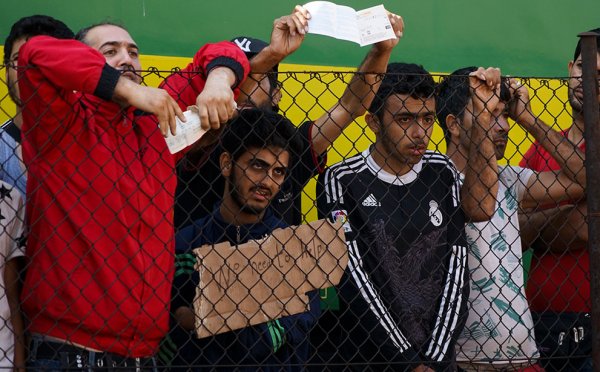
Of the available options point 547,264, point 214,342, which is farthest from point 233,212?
point 547,264

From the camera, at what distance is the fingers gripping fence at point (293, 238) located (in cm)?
344

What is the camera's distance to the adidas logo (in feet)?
13.5

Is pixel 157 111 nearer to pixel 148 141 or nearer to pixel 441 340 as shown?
pixel 148 141

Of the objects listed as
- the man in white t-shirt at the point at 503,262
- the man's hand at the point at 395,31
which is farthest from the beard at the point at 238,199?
the man in white t-shirt at the point at 503,262

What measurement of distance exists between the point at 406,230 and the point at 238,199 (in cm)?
67

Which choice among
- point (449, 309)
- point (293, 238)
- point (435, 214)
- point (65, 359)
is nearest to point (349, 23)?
point (293, 238)

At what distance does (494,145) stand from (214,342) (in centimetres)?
151

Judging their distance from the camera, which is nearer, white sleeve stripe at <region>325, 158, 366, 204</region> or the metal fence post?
the metal fence post

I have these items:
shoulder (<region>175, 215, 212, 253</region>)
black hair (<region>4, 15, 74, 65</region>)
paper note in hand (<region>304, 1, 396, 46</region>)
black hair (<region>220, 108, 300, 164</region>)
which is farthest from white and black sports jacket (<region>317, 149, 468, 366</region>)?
black hair (<region>4, 15, 74, 65</region>)

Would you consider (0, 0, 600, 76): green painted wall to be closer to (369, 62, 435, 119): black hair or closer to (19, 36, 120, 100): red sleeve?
(369, 62, 435, 119): black hair

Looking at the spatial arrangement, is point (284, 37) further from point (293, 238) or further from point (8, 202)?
point (8, 202)

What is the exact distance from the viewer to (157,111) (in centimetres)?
337

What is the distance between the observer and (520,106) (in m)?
4.22

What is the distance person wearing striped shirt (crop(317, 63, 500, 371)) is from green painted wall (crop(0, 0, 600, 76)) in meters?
1.30
